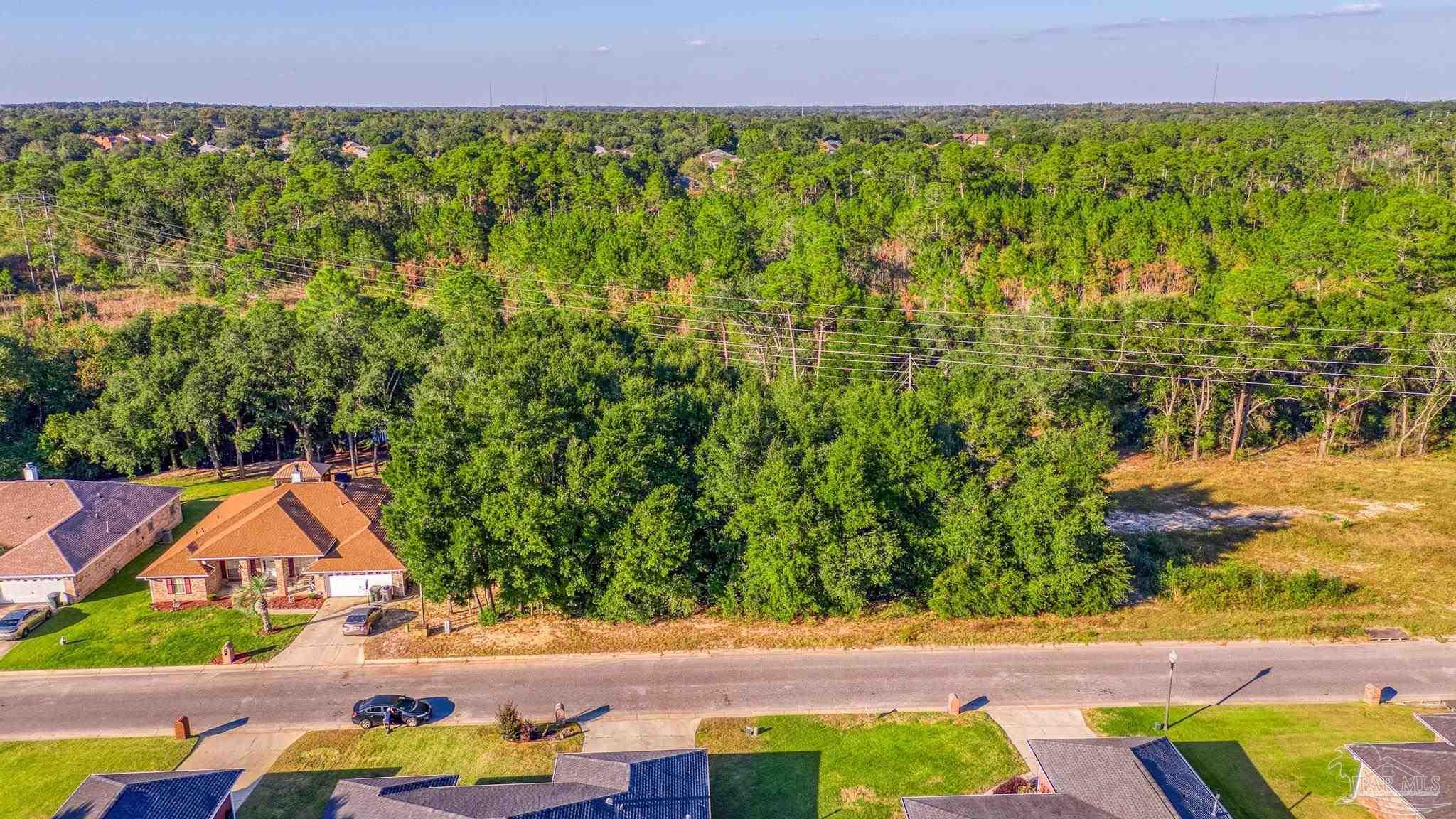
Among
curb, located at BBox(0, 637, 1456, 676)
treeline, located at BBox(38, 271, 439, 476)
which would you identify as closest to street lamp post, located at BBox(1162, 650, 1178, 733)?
curb, located at BBox(0, 637, 1456, 676)

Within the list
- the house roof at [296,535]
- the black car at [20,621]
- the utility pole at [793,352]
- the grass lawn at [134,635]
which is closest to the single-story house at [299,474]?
the house roof at [296,535]

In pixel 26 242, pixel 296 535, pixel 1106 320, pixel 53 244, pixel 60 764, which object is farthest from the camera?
pixel 53 244

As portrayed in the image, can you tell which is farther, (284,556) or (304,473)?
(304,473)

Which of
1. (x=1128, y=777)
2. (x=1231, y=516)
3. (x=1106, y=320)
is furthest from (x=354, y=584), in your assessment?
(x=1231, y=516)

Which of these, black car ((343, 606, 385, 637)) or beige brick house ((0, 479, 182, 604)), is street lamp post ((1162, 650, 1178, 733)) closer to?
black car ((343, 606, 385, 637))

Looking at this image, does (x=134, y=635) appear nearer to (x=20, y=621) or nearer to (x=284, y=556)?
(x=20, y=621)

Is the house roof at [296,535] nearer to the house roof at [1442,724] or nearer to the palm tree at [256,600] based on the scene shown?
the palm tree at [256,600]
